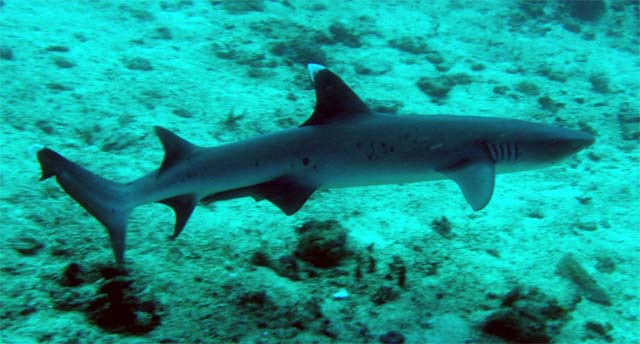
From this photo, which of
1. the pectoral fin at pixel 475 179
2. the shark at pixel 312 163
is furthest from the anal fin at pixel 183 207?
the pectoral fin at pixel 475 179

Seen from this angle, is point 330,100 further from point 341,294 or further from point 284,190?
point 341,294

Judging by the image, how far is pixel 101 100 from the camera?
6.29 metres

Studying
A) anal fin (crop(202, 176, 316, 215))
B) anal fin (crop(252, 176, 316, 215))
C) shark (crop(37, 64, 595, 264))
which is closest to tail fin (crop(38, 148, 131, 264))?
shark (crop(37, 64, 595, 264))

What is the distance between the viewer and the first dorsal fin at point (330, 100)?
10.2ft

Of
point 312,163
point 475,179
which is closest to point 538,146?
point 475,179

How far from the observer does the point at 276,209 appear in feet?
15.2

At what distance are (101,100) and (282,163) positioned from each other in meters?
4.43

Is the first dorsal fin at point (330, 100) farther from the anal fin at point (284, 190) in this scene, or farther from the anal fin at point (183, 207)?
the anal fin at point (183, 207)

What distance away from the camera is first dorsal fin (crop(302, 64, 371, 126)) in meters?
3.11

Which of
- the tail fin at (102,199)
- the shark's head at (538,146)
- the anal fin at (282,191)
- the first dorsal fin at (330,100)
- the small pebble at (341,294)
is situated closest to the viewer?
the tail fin at (102,199)

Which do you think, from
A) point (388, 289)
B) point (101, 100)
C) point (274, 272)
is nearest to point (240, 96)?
point (101, 100)

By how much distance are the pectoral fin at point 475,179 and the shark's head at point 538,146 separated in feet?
0.64

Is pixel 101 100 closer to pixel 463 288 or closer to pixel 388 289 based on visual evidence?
pixel 388 289

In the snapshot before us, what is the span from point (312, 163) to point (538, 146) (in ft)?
5.56
